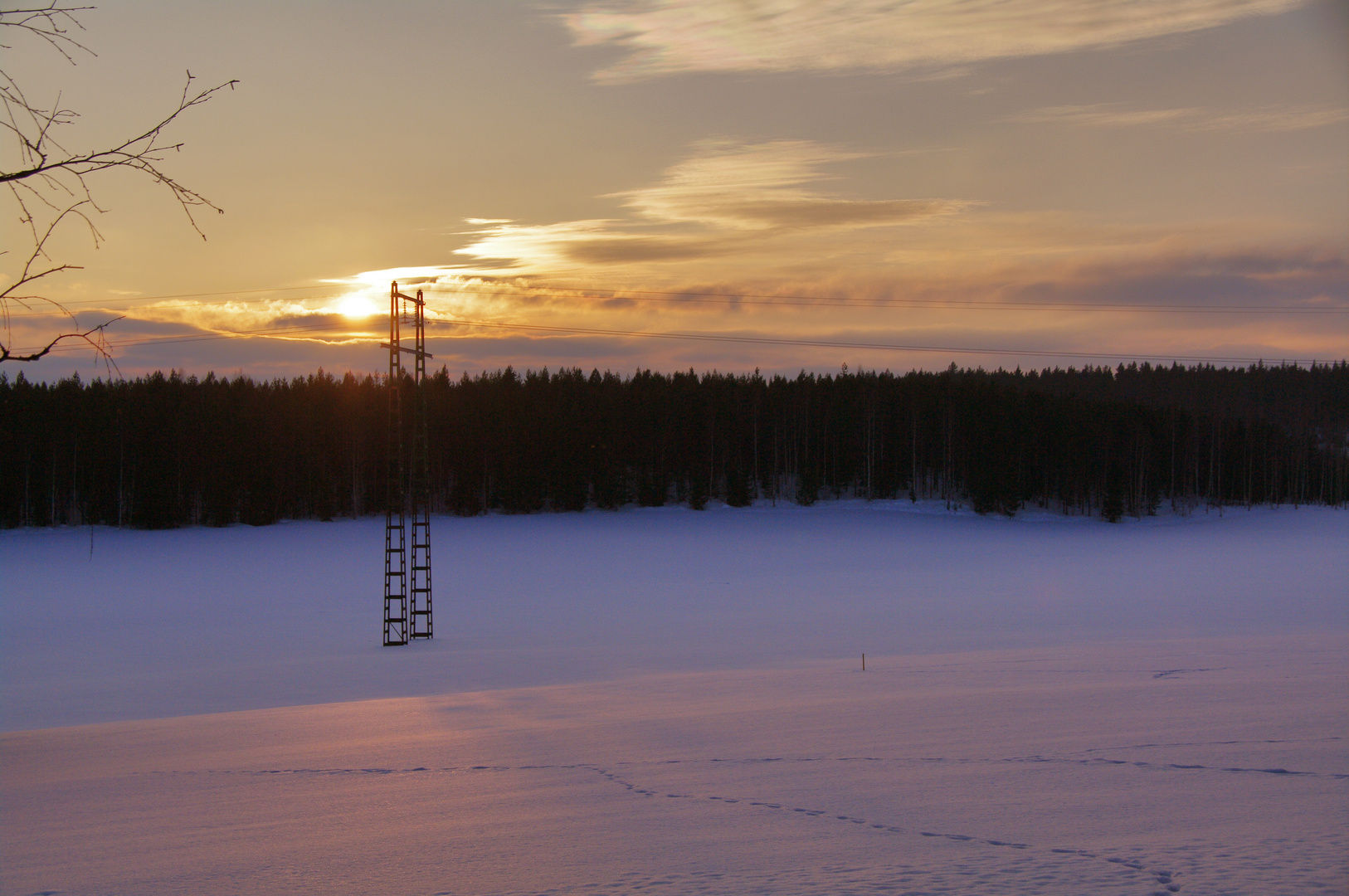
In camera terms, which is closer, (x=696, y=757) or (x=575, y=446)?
(x=696, y=757)

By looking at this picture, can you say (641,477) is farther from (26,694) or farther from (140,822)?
(140,822)

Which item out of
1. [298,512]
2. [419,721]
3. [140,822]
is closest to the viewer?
[140,822]

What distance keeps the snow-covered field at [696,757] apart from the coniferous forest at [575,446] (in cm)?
5656

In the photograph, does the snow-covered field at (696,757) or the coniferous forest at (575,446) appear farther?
the coniferous forest at (575,446)

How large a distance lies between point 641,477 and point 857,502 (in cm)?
1967

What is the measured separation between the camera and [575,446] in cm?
8700

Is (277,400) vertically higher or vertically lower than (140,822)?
higher

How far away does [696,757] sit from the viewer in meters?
8.51

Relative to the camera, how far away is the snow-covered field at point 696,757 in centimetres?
553

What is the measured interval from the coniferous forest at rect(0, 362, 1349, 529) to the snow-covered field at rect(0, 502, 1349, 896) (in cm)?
Result: 5656

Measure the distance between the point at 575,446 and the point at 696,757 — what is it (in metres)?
79.1

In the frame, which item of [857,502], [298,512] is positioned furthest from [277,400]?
[857,502]

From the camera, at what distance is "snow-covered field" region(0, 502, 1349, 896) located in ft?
18.1

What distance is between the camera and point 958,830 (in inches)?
236
